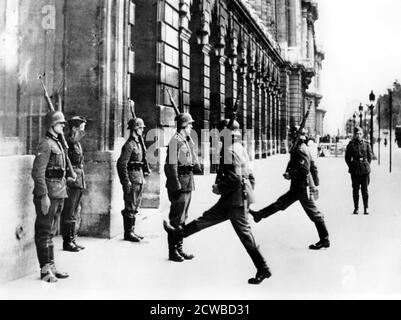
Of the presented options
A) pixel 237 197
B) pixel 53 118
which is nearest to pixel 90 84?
pixel 53 118

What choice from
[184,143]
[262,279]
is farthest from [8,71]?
[262,279]

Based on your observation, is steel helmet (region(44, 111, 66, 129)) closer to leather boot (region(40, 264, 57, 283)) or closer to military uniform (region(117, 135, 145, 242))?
leather boot (region(40, 264, 57, 283))

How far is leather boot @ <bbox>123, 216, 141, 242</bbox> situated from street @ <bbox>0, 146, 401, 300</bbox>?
0.16 metres

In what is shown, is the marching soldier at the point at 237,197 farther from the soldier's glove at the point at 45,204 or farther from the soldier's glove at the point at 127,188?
the soldier's glove at the point at 127,188

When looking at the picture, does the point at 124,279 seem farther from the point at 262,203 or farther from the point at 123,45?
the point at 262,203

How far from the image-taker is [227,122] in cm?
580

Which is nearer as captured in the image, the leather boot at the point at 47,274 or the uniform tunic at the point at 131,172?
the leather boot at the point at 47,274

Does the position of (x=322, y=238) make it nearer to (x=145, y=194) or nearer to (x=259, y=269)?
(x=259, y=269)

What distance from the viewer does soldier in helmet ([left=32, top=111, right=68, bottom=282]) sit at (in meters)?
5.41

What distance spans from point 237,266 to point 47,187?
259 centimetres

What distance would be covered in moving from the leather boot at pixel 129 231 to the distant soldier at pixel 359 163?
4.88 meters

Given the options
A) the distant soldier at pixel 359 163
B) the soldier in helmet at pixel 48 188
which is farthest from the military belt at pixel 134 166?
the distant soldier at pixel 359 163

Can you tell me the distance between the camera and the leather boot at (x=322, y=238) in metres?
6.96
